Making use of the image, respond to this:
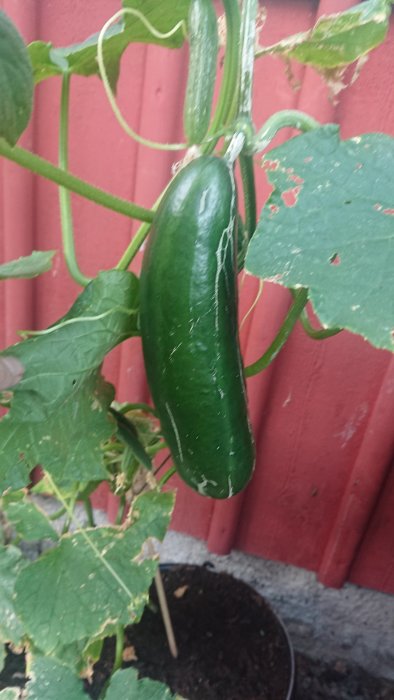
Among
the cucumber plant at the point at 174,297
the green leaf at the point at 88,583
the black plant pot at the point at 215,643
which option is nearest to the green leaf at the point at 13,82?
the cucumber plant at the point at 174,297

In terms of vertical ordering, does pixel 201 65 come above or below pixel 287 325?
above

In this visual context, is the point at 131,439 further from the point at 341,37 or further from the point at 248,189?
the point at 341,37

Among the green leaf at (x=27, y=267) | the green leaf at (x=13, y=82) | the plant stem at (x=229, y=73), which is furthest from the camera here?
the green leaf at (x=27, y=267)

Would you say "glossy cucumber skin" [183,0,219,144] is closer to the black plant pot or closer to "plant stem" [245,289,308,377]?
"plant stem" [245,289,308,377]

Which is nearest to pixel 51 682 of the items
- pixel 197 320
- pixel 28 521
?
pixel 28 521

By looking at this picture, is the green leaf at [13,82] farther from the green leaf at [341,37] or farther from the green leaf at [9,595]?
the green leaf at [9,595]

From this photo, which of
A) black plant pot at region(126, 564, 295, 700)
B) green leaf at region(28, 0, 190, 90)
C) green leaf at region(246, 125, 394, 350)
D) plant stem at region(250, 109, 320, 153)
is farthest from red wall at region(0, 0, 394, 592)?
green leaf at region(246, 125, 394, 350)

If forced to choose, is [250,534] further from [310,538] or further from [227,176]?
[227,176]
